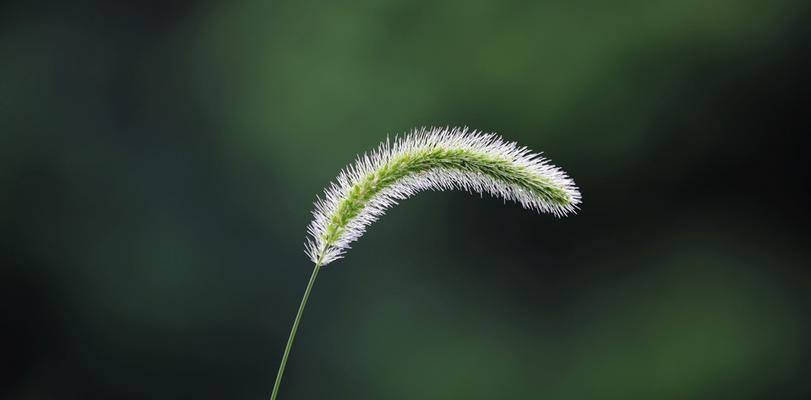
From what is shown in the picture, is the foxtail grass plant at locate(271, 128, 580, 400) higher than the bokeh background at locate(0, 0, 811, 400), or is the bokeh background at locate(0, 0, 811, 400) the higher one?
the bokeh background at locate(0, 0, 811, 400)

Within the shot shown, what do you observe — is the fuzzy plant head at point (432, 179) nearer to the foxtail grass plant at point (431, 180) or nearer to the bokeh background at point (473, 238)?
the foxtail grass plant at point (431, 180)

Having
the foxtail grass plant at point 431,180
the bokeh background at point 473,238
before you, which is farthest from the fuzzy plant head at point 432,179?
the bokeh background at point 473,238

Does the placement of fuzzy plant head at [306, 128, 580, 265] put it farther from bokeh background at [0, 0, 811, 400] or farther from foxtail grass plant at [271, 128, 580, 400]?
bokeh background at [0, 0, 811, 400]

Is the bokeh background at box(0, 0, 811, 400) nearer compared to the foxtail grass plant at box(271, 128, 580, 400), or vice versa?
the foxtail grass plant at box(271, 128, 580, 400)

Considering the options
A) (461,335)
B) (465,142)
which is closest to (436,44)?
(461,335)

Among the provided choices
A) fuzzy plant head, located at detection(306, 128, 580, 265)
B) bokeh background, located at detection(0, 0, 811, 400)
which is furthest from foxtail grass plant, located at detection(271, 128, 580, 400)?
bokeh background, located at detection(0, 0, 811, 400)

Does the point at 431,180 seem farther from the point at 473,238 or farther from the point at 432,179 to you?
the point at 473,238

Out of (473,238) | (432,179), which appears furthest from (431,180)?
(473,238)

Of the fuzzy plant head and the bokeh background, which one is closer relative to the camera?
the fuzzy plant head
